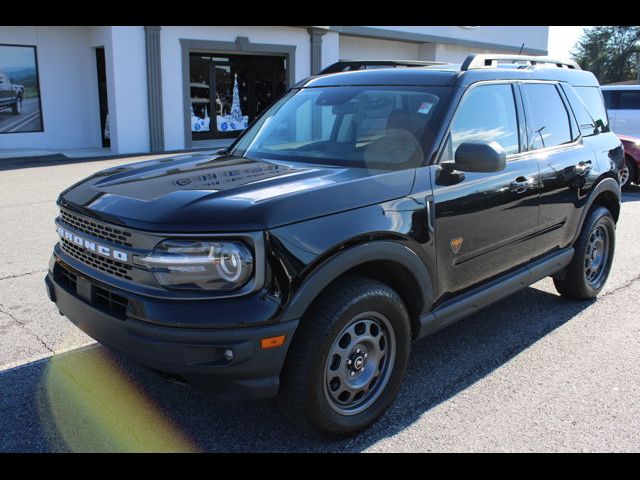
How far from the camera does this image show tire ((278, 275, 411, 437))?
2.80 meters

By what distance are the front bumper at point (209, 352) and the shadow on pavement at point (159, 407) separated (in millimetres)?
559

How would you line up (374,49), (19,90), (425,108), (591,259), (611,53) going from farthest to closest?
(611,53), (374,49), (19,90), (591,259), (425,108)

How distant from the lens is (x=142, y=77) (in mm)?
16469

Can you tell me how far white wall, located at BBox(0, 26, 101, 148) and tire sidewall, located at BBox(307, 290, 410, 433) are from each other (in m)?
16.0

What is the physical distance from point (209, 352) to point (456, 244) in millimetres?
1631

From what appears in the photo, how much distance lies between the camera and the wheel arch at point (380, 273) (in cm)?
273

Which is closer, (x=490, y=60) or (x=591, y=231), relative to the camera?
(x=490, y=60)

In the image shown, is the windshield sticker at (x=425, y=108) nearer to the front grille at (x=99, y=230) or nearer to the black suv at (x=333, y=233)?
the black suv at (x=333, y=233)

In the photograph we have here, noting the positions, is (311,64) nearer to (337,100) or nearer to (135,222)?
(337,100)

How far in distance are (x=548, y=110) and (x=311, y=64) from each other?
16159 millimetres

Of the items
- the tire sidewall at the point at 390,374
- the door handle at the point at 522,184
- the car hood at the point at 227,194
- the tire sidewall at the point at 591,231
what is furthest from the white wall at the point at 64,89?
the tire sidewall at the point at 390,374

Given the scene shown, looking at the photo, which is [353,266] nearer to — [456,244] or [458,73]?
[456,244]

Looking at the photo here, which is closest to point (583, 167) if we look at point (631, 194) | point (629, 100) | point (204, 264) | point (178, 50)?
point (204, 264)

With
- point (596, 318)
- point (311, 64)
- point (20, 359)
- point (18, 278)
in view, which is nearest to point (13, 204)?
point (18, 278)
